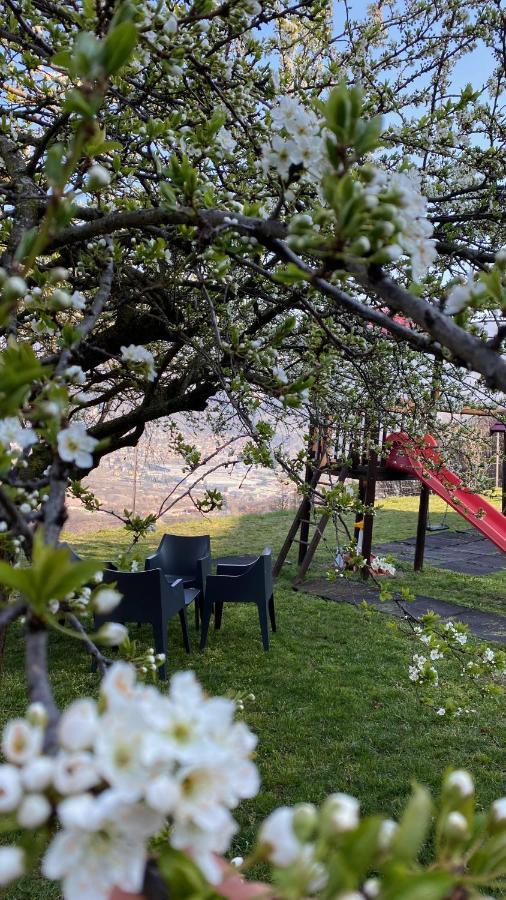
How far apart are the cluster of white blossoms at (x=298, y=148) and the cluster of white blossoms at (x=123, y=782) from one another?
0.70m

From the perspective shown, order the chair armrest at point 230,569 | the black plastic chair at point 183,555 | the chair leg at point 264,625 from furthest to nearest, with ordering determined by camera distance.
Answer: the black plastic chair at point 183,555, the chair armrest at point 230,569, the chair leg at point 264,625

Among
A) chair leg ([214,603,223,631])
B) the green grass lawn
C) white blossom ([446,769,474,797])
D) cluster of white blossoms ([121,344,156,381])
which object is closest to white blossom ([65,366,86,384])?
cluster of white blossoms ([121,344,156,381])

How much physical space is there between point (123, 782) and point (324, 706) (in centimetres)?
407

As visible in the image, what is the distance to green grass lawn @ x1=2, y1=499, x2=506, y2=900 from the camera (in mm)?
3152

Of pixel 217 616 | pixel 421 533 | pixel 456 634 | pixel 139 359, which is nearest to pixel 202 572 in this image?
pixel 217 616

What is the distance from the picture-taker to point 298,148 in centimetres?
86

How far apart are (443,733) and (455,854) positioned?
3712 millimetres

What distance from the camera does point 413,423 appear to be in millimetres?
3596

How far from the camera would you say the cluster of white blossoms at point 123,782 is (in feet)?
1.22

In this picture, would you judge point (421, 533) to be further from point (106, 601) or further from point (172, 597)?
point (106, 601)

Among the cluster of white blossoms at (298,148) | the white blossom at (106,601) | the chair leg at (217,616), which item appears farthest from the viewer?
the chair leg at (217,616)

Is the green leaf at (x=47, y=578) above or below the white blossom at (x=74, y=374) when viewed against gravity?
below

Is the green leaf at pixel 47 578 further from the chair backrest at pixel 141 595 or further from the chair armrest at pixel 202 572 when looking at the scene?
the chair armrest at pixel 202 572

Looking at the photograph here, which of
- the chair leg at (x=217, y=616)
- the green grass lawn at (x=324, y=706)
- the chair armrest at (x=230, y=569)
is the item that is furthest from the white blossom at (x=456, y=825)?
the chair leg at (x=217, y=616)
